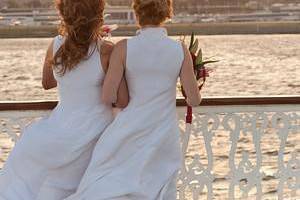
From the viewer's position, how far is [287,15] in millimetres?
81812

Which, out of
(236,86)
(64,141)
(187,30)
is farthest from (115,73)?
(187,30)

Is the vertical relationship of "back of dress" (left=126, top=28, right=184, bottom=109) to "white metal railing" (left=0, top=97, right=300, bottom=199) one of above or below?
above

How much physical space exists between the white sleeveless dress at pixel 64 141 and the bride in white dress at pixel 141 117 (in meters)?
0.10

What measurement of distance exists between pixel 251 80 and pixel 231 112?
1491 centimetres

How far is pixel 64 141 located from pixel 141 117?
1.37ft

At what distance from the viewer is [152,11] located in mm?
4090

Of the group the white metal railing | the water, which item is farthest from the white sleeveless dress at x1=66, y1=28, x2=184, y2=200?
the water

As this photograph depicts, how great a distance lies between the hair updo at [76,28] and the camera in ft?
13.4

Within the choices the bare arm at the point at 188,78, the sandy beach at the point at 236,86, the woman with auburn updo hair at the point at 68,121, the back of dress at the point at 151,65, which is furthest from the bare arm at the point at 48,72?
the sandy beach at the point at 236,86

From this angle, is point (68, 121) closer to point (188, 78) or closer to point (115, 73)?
point (115, 73)

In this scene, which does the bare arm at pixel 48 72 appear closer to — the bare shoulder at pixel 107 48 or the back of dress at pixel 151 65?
the bare shoulder at pixel 107 48

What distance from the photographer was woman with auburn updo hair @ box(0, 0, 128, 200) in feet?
13.7

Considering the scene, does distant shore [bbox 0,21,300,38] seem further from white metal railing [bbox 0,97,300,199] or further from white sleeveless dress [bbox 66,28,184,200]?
white sleeveless dress [bbox 66,28,184,200]

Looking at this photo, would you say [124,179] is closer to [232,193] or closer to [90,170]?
[90,170]
